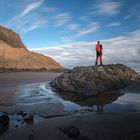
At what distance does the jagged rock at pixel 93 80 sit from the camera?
42.1 feet

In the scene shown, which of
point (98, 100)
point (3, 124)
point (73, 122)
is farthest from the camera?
point (98, 100)

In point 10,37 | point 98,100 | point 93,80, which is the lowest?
point 98,100

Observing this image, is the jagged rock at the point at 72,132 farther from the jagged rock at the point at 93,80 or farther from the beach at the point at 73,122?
the jagged rock at the point at 93,80

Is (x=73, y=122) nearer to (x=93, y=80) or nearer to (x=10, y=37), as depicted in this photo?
(x=93, y=80)

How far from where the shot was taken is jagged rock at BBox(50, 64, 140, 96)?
12838mm

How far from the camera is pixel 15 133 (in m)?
6.06

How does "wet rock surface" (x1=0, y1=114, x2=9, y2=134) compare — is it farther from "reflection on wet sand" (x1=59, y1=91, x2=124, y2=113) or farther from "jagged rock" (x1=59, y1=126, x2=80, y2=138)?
"reflection on wet sand" (x1=59, y1=91, x2=124, y2=113)

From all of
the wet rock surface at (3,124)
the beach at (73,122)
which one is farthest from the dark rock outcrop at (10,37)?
the wet rock surface at (3,124)

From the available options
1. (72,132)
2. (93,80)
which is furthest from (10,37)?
(72,132)

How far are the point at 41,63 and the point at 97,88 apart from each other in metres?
71.2

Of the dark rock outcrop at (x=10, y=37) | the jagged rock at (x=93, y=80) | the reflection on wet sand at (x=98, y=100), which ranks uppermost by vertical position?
the dark rock outcrop at (x=10, y=37)

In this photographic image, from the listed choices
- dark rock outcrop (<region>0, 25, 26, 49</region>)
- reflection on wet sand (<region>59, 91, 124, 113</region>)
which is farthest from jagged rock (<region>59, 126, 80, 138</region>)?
dark rock outcrop (<region>0, 25, 26, 49</region>)

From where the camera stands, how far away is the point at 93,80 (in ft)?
43.4

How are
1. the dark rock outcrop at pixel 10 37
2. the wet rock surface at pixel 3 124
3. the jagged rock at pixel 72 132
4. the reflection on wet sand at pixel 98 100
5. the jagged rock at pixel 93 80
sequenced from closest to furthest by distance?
1. the jagged rock at pixel 72 132
2. the wet rock surface at pixel 3 124
3. the reflection on wet sand at pixel 98 100
4. the jagged rock at pixel 93 80
5. the dark rock outcrop at pixel 10 37
